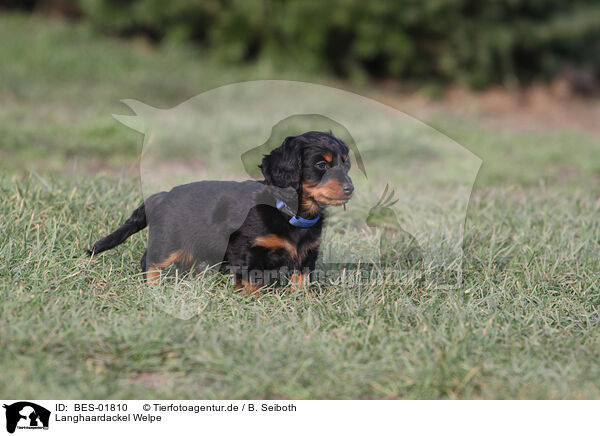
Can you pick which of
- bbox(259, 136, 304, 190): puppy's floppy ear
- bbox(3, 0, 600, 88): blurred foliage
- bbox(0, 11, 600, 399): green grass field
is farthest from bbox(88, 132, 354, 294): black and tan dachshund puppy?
bbox(3, 0, 600, 88): blurred foliage

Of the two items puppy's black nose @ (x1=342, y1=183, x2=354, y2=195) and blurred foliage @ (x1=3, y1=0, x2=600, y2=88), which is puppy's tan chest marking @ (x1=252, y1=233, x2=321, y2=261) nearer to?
puppy's black nose @ (x1=342, y1=183, x2=354, y2=195)

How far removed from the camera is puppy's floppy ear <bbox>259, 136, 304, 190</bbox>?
3.24 meters

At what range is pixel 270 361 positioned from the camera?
2.94 metres

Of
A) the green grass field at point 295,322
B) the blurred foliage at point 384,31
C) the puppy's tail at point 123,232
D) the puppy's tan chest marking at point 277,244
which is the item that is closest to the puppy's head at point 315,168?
the puppy's tan chest marking at point 277,244

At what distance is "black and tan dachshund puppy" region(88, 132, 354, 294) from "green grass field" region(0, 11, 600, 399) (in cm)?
16

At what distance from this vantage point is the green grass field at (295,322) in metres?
2.86

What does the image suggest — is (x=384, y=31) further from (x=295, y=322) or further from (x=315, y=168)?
(x=295, y=322)

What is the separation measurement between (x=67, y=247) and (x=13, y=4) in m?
11.5
